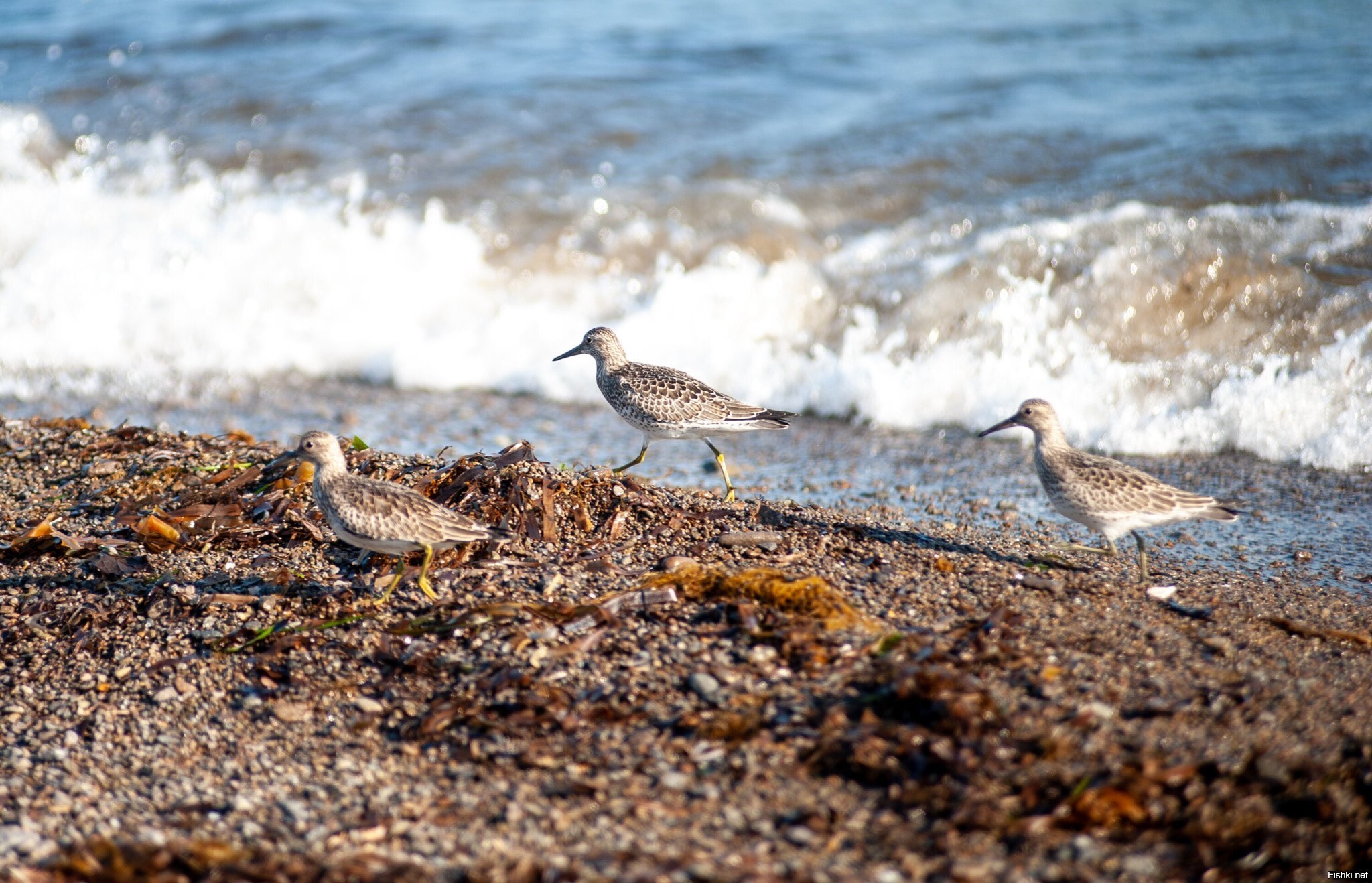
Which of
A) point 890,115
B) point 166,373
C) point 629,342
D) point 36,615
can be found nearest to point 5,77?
point 166,373

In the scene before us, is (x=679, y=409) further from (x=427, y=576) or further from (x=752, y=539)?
(x=427, y=576)

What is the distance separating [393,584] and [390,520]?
0.34m

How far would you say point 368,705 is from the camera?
4.67 meters

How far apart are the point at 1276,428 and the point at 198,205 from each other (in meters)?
11.4

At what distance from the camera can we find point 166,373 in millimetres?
11102

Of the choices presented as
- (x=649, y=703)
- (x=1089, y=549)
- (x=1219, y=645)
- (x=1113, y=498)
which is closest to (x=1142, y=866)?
(x=1219, y=645)

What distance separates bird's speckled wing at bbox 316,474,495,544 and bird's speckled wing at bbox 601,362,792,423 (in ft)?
6.39

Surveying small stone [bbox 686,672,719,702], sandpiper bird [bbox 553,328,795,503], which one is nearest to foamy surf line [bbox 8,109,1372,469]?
sandpiper bird [bbox 553,328,795,503]

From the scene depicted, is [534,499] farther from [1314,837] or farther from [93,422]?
[93,422]

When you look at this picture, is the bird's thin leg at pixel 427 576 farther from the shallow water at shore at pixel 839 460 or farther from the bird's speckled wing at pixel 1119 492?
the bird's speckled wing at pixel 1119 492

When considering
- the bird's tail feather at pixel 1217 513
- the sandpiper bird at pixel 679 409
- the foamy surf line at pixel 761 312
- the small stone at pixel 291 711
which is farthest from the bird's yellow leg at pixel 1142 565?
the small stone at pixel 291 711

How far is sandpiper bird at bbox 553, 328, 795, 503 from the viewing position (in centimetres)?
700

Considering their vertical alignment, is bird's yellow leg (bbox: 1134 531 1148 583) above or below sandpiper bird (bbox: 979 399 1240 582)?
below

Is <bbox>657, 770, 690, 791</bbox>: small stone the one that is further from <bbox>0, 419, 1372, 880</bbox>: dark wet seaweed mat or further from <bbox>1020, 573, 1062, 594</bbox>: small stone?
<bbox>1020, 573, 1062, 594</bbox>: small stone
